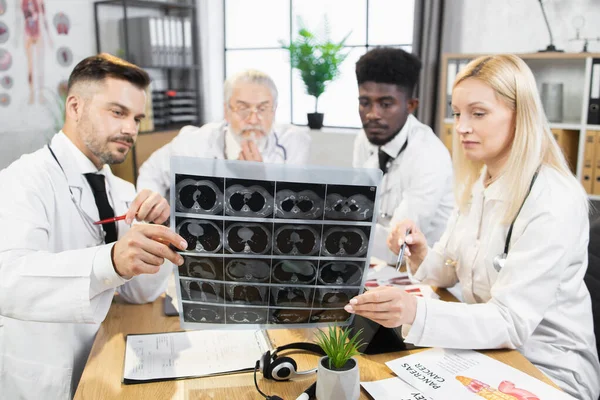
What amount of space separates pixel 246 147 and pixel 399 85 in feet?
2.48

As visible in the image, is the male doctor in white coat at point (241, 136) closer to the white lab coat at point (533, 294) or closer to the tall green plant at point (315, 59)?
the white lab coat at point (533, 294)

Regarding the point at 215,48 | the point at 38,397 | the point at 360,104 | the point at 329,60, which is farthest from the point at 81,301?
the point at 215,48

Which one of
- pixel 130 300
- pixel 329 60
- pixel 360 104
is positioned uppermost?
pixel 329 60

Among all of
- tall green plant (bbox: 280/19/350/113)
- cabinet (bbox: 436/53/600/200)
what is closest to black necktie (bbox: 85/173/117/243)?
cabinet (bbox: 436/53/600/200)

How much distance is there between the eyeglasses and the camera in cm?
252

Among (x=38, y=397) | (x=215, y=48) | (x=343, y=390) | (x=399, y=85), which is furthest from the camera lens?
(x=215, y=48)

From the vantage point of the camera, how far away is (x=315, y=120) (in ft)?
16.7

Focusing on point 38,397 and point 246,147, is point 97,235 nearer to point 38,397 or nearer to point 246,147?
point 38,397

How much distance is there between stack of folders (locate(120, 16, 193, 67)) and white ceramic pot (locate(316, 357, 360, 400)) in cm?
435

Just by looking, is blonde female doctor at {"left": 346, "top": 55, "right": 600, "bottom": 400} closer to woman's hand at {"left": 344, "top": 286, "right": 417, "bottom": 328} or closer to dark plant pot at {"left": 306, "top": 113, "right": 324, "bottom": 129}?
woman's hand at {"left": 344, "top": 286, "right": 417, "bottom": 328}

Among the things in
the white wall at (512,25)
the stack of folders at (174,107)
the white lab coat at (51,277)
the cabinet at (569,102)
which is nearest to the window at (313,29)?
the white wall at (512,25)

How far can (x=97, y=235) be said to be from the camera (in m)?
1.53

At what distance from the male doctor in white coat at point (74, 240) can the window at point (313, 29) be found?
124 inches

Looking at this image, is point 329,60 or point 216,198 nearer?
point 216,198
